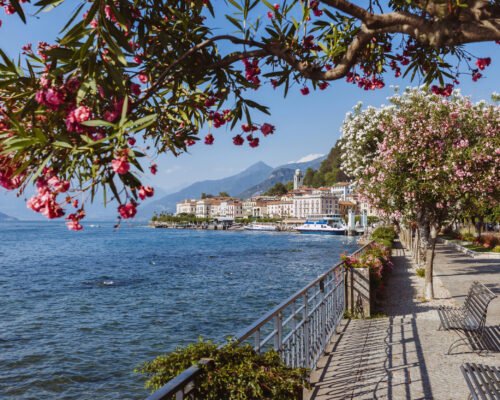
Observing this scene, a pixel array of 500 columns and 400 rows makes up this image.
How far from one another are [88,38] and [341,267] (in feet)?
27.3

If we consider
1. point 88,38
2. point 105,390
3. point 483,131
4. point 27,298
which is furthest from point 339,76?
point 27,298

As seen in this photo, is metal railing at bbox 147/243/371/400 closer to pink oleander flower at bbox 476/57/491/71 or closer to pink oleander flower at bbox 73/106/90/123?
pink oleander flower at bbox 73/106/90/123

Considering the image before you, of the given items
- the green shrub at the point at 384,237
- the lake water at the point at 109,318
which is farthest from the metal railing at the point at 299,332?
the green shrub at the point at 384,237

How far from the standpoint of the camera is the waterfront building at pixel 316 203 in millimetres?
164500

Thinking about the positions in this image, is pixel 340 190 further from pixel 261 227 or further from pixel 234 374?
pixel 234 374

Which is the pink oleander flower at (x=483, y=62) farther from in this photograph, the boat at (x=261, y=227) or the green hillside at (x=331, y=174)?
the green hillside at (x=331, y=174)

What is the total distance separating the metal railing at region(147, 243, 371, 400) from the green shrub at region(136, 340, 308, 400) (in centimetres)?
11

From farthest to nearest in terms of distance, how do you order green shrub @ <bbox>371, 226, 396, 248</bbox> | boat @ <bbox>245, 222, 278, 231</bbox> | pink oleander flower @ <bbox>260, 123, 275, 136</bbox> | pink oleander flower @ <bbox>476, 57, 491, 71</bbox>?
boat @ <bbox>245, 222, 278, 231</bbox> → green shrub @ <bbox>371, 226, 396, 248</bbox> → pink oleander flower @ <bbox>476, 57, 491, 71</bbox> → pink oleander flower @ <bbox>260, 123, 275, 136</bbox>

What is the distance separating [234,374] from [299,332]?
314 centimetres

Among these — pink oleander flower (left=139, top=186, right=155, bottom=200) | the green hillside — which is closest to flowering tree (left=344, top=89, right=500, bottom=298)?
pink oleander flower (left=139, top=186, right=155, bottom=200)

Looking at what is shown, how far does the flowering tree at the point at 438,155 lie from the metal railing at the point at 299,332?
14.7ft

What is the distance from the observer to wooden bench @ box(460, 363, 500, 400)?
391 centimetres

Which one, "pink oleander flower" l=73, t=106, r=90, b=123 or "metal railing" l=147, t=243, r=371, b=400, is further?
"metal railing" l=147, t=243, r=371, b=400

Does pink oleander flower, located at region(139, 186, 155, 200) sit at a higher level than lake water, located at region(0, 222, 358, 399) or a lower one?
higher
